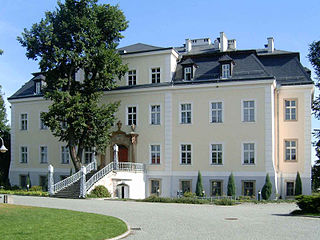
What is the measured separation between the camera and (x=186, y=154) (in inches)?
1345

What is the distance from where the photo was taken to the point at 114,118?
113ft

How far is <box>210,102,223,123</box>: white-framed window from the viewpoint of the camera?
110 ft

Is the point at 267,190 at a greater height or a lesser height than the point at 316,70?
lesser

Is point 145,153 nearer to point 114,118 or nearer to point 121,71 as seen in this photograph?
point 114,118

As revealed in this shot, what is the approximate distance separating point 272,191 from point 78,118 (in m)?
14.1

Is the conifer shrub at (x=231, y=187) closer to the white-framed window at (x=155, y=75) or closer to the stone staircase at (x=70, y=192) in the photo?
the white-framed window at (x=155, y=75)

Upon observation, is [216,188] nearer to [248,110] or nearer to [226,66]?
Answer: [248,110]

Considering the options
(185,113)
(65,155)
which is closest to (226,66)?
(185,113)

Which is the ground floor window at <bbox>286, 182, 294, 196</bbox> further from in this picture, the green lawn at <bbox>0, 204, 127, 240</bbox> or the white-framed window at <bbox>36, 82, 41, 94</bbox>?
the white-framed window at <bbox>36, 82, 41, 94</bbox>

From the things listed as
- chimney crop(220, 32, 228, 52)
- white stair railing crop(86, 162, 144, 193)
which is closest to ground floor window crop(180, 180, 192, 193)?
white stair railing crop(86, 162, 144, 193)

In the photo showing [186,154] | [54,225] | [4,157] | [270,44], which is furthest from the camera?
[4,157]

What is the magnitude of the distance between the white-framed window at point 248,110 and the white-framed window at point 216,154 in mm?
2621

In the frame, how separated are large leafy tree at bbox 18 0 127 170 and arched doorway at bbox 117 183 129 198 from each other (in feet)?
10.7

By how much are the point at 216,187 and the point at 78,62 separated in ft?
43.7
